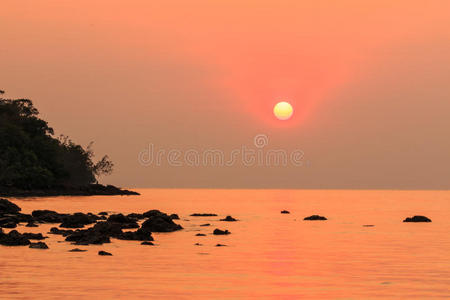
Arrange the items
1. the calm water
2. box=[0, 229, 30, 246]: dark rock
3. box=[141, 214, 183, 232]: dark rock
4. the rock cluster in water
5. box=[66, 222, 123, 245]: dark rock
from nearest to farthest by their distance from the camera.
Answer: the calm water < box=[0, 229, 30, 246]: dark rock < the rock cluster in water < box=[66, 222, 123, 245]: dark rock < box=[141, 214, 183, 232]: dark rock

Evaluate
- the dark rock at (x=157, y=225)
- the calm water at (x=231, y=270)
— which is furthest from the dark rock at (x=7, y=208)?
the calm water at (x=231, y=270)

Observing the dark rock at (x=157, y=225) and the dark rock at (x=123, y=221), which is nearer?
the dark rock at (x=157, y=225)

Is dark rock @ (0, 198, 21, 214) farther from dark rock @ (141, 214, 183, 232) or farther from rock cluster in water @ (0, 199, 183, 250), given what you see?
dark rock @ (141, 214, 183, 232)

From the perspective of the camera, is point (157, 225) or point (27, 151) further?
point (27, 151)

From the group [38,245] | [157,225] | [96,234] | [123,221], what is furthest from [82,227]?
[38,245]

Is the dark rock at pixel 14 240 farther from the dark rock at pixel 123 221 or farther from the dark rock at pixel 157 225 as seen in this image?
the dark rock at pixel 123 221

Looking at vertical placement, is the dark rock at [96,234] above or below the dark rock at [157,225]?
below

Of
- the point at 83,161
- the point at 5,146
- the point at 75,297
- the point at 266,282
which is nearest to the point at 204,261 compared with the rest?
the point at 266,282

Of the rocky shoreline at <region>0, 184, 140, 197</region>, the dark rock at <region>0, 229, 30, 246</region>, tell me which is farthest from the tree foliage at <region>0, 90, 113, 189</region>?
the dark rock at <region>0, 229, 30, 246</region>

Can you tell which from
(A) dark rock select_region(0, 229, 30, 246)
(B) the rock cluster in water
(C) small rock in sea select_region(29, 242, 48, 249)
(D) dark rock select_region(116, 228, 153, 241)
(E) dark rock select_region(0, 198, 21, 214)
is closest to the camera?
(C) small rock in sea select_region(29, 242, 48, 249)

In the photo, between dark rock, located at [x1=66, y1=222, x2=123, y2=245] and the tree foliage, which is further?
the tree foliage

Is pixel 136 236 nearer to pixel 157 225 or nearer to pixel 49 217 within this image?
pixel 157 225

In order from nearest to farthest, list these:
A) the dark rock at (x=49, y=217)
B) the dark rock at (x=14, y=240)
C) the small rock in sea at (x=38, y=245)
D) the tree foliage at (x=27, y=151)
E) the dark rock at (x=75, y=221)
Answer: the small rock in sea at (x=38, y=245) < the dark rock at (x=14, y=240) < the dark rock at (x=75, y=221) < the dark rock at (x=49, y=217) < the tree foliage at (x=27, y=151)

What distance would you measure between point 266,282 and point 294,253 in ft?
46.4
